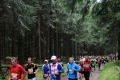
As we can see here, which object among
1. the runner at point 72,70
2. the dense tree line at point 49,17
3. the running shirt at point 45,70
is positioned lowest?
the running shirt at point 45,70

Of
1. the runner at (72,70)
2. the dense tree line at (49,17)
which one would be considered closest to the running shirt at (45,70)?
the dense tree line at (49,17)

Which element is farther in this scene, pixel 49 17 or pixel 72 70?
pixel 49 17

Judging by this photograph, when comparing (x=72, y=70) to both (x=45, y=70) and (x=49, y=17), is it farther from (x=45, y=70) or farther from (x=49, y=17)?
(x=49, y=17)

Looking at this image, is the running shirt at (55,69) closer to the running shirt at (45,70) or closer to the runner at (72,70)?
the runner at (72,70)

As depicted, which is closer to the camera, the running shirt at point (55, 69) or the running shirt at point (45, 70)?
the running shirt at point (55, 69)

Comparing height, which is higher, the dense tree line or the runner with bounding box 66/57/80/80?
the dense tree line

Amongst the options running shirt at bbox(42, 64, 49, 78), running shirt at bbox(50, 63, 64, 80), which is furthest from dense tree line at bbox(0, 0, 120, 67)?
running shirt at bbox(50, 63, 64, 80)

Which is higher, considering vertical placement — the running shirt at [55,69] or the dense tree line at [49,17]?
the dense tree line at [49,17]

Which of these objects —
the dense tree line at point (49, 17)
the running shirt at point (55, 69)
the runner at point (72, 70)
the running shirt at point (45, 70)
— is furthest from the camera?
the dense tree line at point (49, 17)

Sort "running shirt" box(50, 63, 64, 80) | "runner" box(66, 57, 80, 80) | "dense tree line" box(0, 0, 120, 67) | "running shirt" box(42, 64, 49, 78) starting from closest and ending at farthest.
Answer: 1. "runner" box(66, 57, 80, 80)
2. "running shirt" box(50, 63, 64, 80)
3. "running shirt" box(42, 64, 49, 78)
4. "dense tree line" box(0, 0, 120, 67)

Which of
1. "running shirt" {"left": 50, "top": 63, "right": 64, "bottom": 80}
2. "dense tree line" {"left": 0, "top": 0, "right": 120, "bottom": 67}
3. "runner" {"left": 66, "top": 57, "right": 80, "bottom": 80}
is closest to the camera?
"runner" {"left": 66, "top": 57, "right": 80, "bottom": 80}

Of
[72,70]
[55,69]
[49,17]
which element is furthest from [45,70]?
[49,17]

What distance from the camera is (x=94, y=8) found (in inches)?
731

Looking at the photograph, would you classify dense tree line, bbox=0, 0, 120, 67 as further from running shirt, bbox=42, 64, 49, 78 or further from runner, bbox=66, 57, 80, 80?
runner, bbox=66, 57, 80, 80
